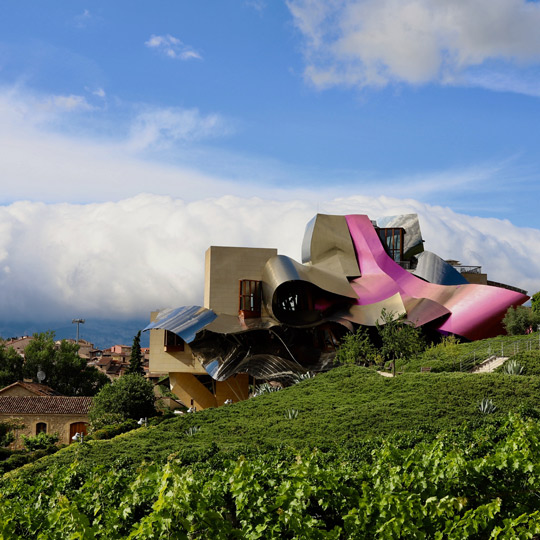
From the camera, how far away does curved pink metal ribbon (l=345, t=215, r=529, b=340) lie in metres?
45.2

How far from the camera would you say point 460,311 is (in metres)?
45.4

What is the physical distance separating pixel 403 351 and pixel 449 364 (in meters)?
4.42

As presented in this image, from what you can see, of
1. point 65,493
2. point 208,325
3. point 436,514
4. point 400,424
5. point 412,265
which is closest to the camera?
point 436,514

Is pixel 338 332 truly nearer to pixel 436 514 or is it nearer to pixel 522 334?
pixel 522 334

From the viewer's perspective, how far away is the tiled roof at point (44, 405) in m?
44.5

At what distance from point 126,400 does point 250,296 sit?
40.3 feet

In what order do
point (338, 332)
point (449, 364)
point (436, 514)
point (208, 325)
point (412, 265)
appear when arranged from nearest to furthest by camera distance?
1. point (436, 514)
2. point (449, 364)
3. point (208, 325)
4. point (338, 332)
5. point (412, 265)

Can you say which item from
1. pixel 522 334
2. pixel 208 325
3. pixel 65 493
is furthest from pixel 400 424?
pixel 522 334

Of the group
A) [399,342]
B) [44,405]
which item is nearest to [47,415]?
[44,405]

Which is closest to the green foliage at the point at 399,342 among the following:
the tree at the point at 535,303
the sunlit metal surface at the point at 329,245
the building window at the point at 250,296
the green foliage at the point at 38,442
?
the building window at the point at 250,296

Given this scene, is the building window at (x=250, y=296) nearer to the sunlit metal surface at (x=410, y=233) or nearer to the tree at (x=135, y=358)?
the sunlit metal surface at (x=410, y=233)

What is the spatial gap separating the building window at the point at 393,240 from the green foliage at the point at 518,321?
33.0 ft

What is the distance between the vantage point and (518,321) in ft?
144

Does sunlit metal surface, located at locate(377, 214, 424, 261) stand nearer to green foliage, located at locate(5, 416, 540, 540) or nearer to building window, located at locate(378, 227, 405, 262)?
building window, located at locate(378, 227, 405, 262)
